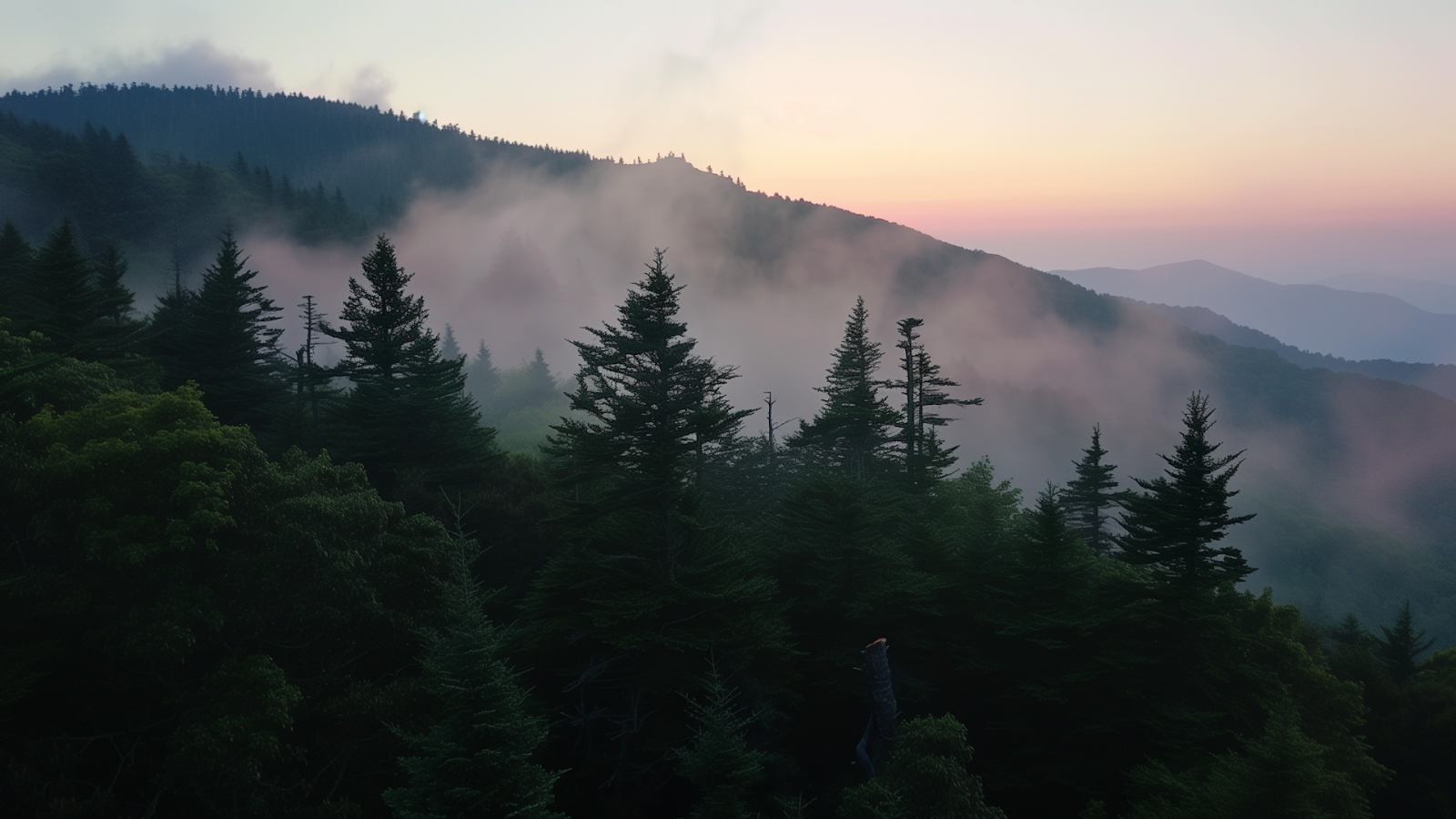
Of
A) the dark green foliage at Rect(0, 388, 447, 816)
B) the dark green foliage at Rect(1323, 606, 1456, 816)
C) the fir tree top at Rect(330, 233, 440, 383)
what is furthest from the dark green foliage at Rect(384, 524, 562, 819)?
the dark green foliage at Rect(1323, 606, 1456, 816)

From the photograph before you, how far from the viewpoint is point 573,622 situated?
2259cm

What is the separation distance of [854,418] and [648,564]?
18.5 metres

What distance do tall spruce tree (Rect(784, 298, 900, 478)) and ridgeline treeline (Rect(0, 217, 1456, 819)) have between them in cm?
574

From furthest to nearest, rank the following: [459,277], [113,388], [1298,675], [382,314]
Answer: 1. [459,277]
2. [382,314]
3. [1298,675]
4. [113,388]

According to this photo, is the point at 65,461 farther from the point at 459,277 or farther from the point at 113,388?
the point at 459,277

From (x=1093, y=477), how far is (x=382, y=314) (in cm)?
4886

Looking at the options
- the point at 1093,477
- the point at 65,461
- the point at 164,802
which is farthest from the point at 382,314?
Answer: the point at 1093,477

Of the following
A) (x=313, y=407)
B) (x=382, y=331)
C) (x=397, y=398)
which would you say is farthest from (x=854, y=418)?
(x=313, y=407)

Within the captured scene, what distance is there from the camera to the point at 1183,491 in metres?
23.3

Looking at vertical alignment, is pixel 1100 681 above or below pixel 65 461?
below

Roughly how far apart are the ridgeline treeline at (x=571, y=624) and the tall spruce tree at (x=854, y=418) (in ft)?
18.8

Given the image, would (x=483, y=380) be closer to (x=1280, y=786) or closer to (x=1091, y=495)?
(x=1091, y=495)

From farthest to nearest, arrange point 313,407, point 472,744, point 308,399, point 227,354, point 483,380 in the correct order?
point 483,380, point 227,354, point 308,399, point 313,407, point 472,744

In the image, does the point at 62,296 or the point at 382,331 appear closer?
the point at 62,296
